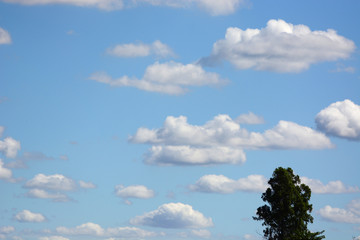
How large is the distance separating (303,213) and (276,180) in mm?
7246

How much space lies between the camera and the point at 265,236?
557ft

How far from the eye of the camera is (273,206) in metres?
169

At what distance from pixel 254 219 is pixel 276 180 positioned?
8.15m

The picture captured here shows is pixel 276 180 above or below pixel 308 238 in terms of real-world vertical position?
above

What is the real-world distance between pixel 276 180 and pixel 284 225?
7778mm

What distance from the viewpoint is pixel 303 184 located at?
169 meters

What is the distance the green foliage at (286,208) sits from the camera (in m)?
167

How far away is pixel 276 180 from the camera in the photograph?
16925cm

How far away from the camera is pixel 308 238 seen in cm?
16500

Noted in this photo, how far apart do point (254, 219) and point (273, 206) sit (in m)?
4.54

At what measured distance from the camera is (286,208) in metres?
168

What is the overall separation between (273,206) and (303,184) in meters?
6.38

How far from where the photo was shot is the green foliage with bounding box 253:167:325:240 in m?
167

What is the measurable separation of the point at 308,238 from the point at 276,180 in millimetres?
11461
